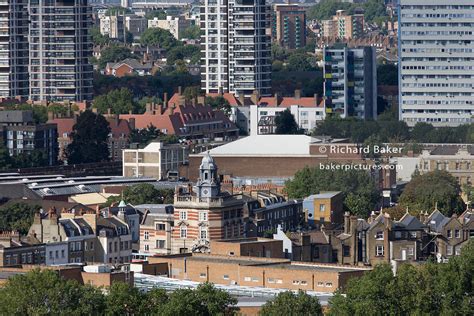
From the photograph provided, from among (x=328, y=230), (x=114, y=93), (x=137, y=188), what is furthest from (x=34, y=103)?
(x=328, y=230)

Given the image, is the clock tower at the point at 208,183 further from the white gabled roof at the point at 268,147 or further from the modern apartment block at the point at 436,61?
the modern apartment block at the point at 436,61

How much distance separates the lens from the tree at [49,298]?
6288cm

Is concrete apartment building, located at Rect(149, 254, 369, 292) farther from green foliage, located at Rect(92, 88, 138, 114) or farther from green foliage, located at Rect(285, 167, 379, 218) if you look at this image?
green foliage, located at Rect(92, 88, 138, 114)

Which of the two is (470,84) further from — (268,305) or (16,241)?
(268,305)

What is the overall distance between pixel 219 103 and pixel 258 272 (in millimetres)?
84359

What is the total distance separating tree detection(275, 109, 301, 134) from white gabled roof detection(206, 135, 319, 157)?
73.1ft

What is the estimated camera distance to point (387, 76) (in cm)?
17538

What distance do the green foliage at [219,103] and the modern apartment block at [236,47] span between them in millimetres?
10044

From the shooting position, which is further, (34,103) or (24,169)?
(34,103)

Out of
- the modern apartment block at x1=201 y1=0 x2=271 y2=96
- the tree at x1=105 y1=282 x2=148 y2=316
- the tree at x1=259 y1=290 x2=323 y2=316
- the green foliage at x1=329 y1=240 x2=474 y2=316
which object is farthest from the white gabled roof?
the tree at x1=105 y1=282 x2=148 y2=316

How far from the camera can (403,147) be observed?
403ft

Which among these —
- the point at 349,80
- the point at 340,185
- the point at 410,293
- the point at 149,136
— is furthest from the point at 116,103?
the point at 410,293

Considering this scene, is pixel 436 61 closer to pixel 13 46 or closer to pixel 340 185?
pixel 13 46

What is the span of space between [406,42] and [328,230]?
2501 inches
